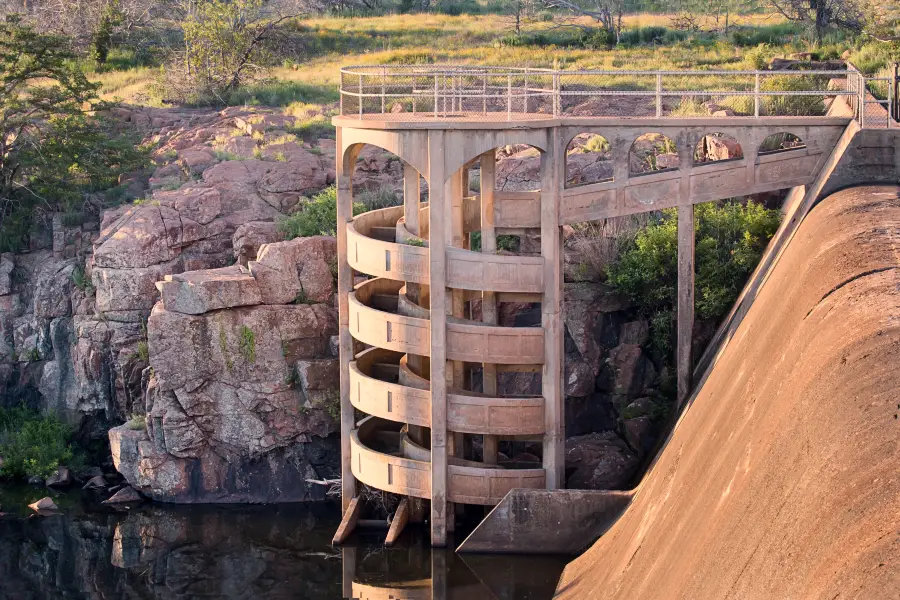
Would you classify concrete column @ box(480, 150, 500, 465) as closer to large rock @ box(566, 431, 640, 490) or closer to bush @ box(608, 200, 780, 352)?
large rock @ box(566, 431, 640, 490)

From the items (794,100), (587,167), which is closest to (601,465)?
(587,167)

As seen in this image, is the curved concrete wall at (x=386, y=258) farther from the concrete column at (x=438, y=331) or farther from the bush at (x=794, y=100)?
the bush at (x=794, y=100)

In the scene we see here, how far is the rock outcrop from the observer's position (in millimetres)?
29688

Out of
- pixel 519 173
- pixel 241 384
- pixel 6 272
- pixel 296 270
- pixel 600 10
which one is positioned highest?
pixel 600 10

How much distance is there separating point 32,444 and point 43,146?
358 inches

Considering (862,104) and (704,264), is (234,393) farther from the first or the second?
(862,104)

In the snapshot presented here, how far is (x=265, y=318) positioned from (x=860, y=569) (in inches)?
845

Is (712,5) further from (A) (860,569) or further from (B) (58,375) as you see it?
(A) (860,569)

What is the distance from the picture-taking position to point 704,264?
2898cm

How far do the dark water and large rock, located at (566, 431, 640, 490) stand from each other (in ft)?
7.23

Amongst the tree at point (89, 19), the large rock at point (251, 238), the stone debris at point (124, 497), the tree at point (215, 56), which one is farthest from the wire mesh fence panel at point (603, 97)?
the tree at point (89, 19)

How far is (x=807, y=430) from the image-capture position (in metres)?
13.4

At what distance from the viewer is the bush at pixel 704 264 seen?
28375mm

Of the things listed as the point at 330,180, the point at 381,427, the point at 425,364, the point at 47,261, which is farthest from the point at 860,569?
the point at 47,261
